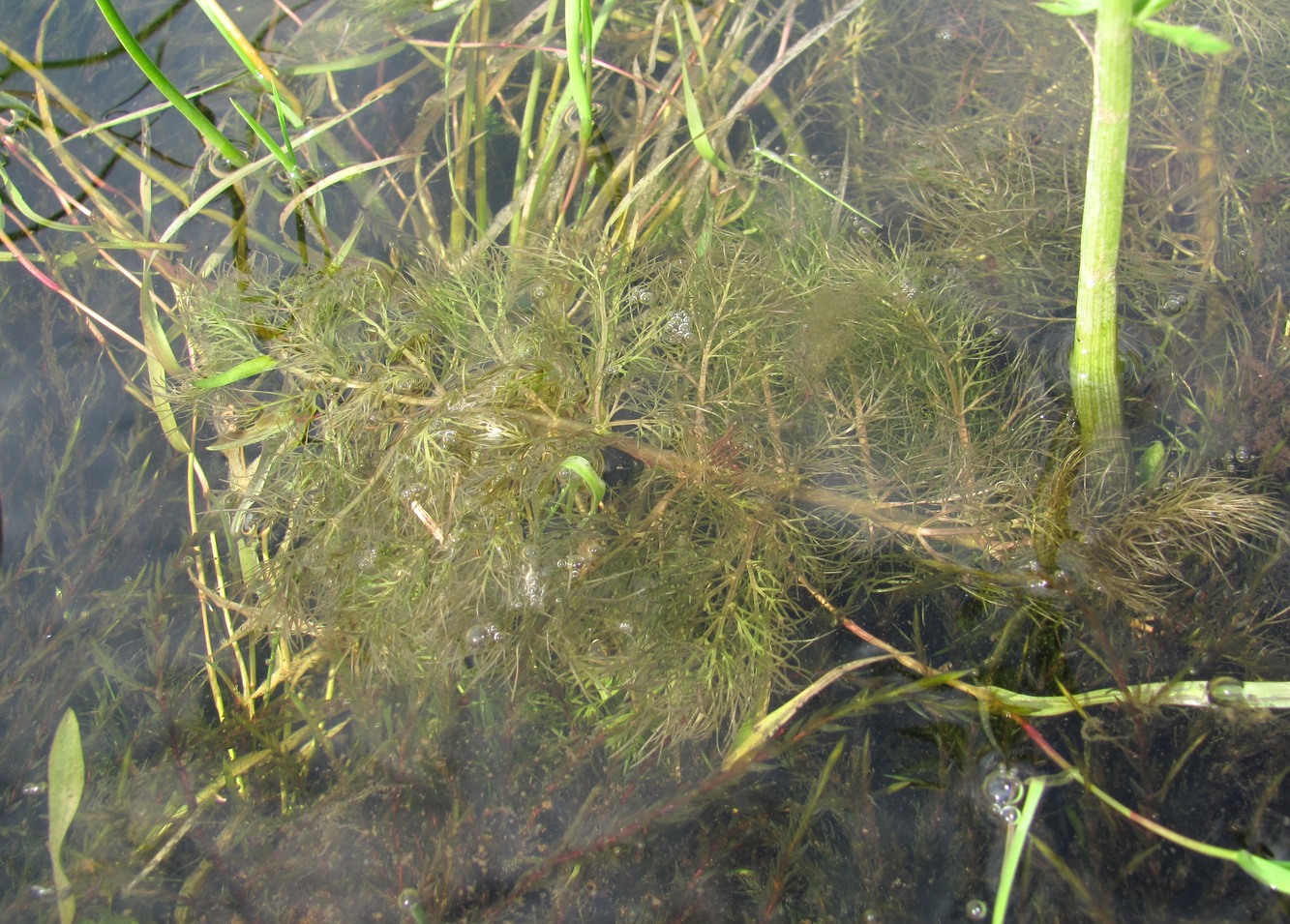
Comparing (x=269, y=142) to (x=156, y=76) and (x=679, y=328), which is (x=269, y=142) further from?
(x=679, y=328)

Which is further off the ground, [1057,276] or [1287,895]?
[1057,276]

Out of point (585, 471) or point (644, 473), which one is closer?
point (585, 471)

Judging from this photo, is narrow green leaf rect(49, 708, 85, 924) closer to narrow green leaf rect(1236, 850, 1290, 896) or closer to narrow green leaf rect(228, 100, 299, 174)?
narrow green leaf rect(228, 100, 299, 174)

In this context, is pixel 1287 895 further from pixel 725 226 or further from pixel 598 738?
pixel 725 226

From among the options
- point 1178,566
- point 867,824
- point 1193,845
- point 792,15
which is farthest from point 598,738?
point 792,15

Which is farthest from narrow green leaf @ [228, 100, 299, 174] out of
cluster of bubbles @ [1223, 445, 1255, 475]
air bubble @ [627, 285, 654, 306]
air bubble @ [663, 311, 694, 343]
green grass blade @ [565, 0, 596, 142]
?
cluster of bubbles @ [1223, 445, 1255, 475]

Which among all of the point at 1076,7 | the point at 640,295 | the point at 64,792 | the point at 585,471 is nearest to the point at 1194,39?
the point at 1076,7
